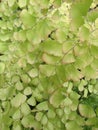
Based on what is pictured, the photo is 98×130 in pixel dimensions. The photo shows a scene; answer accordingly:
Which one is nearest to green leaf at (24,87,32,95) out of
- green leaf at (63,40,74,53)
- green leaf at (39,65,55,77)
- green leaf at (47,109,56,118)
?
green leaf at (47,109,56,118)

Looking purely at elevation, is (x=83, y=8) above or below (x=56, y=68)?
above

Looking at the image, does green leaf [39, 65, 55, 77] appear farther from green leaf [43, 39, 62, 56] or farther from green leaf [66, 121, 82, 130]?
green leaf [66, 121, 82, 130]

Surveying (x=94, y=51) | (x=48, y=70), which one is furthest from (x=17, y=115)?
(x=94, y=51)

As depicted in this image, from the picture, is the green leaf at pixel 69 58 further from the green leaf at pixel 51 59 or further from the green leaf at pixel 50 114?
the green leaf at pixel 50 114

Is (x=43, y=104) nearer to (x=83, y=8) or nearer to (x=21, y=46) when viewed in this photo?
(x=21, y=46)

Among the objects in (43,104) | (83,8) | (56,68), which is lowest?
(43,104)

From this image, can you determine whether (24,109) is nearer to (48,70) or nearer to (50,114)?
(50,114)

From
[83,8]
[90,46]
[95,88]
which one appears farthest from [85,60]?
[95,88]

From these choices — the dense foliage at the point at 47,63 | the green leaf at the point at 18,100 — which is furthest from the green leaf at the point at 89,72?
the green leaf at the point at 18,100
